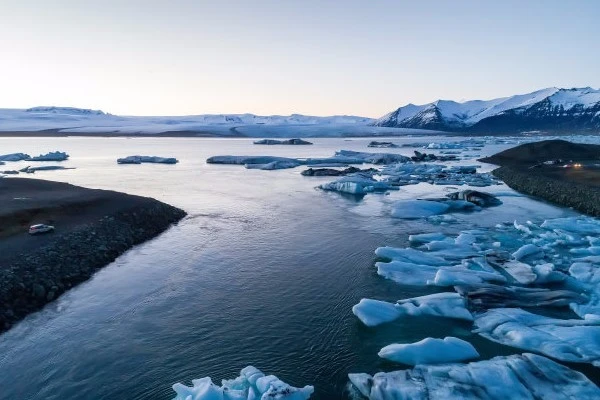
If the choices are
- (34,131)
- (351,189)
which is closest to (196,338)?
(351,189)

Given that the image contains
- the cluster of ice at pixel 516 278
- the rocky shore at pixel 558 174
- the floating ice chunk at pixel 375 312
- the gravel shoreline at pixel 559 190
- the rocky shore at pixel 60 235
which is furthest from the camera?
the rocky shore at pixel 558 174

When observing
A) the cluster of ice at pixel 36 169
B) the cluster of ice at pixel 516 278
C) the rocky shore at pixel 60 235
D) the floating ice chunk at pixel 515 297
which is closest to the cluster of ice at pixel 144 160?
the cluster of ice at pixel 36 169

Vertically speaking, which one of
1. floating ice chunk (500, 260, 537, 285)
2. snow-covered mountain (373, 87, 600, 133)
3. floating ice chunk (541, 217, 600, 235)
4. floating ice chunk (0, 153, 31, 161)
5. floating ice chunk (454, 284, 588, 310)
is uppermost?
snow-covered mountain (373, 87, 600, 133)

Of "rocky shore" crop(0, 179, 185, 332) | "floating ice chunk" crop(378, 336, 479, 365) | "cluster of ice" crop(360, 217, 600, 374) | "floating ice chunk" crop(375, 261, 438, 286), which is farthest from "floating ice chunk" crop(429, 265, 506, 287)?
"rocky shore" crop(0, 179, 185, 332)

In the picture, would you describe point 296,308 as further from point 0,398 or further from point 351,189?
point 351,189

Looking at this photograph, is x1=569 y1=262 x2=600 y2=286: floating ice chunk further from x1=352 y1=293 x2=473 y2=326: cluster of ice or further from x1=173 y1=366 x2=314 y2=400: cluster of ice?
x1=173 y1=366 x2=314 y2=400: cluster of ice

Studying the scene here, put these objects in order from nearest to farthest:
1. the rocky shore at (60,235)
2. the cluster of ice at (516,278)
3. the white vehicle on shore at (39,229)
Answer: the cluster of ice at (516,278)
the rocky shore at (60,235)
the white vehicle on shore at (39,229)

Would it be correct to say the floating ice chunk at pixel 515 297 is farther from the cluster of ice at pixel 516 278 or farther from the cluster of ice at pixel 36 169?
the cluster of ice at pixel 36 169
